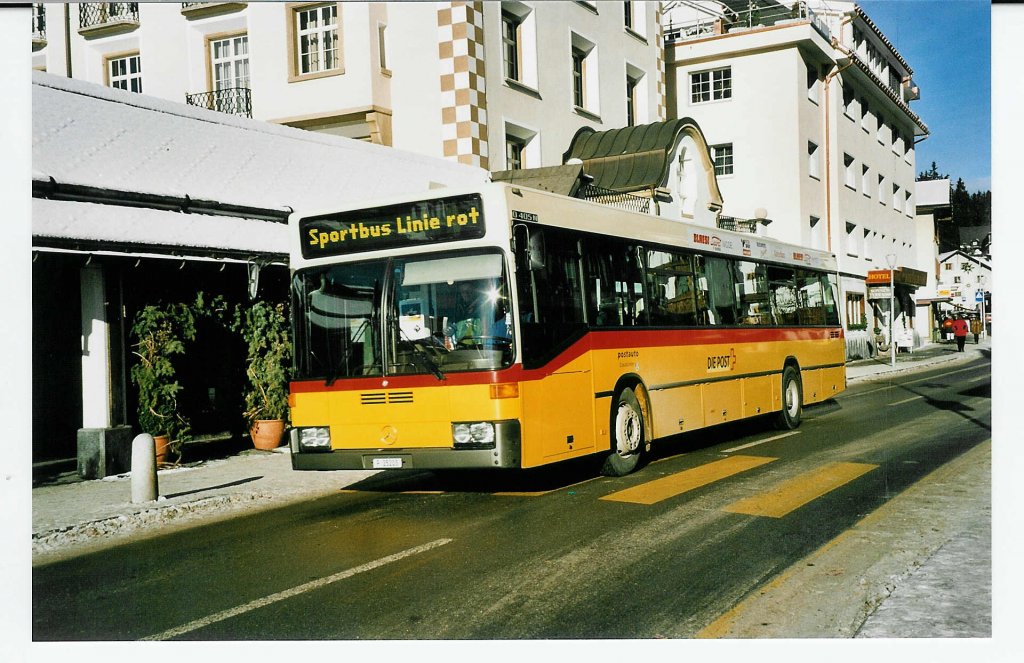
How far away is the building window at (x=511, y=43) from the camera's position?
21078mm

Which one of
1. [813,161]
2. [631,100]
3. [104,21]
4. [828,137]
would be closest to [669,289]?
[104,21]

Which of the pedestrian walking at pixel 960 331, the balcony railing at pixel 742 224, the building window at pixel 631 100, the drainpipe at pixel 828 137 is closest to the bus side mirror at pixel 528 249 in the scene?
the building window at pixel 631 100

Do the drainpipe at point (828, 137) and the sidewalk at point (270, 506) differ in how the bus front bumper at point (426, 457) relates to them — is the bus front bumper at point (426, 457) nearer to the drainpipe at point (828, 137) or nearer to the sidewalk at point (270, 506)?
the sidewalk at point (270, 506)

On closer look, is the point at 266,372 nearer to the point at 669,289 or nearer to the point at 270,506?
the point at 270,506

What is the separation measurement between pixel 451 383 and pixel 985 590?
447 cm

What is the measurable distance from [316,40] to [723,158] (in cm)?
1983

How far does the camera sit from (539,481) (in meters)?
10.0

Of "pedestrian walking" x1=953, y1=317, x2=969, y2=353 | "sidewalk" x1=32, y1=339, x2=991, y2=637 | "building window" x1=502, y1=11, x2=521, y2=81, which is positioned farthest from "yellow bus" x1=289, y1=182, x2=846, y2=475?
"pedestrian walking" x1=953, y1=317, x2=969, y2=353

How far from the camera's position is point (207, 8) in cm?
1994

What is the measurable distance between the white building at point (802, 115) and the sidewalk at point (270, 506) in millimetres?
22977

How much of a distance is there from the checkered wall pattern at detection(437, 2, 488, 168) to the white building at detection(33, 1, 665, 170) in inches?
1.1

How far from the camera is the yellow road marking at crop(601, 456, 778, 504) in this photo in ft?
28.5

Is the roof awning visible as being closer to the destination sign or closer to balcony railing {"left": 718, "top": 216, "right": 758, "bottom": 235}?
the destination sign
